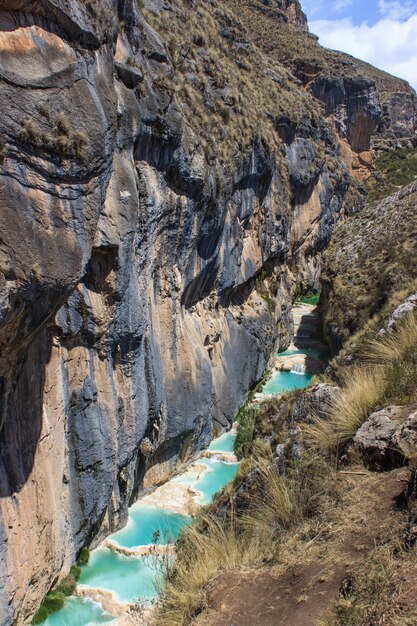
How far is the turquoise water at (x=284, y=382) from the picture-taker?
86.9 ft

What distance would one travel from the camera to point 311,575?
4.61m

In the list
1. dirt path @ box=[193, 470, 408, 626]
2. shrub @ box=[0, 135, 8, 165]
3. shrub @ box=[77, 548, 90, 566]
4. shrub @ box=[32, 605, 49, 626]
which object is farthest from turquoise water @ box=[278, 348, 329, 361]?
dirt path @ box=[193, 470, 408, 626]

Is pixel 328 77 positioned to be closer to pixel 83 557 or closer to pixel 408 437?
pixel 83 557

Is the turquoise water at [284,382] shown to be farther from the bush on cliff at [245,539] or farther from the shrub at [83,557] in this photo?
the bush on cliff at [245,539]

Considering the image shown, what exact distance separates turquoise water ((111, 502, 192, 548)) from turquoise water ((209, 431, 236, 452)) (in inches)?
175

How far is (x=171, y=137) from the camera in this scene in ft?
53.7

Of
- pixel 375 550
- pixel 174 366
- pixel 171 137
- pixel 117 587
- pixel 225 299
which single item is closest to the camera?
pixel 375 550

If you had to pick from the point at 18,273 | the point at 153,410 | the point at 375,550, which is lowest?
the point at 153,410

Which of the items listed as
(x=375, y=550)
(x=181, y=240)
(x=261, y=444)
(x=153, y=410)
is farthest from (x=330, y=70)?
(x=375, y=550)

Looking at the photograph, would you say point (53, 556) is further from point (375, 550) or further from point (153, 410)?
point (375, 550)

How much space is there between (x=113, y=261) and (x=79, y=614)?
24.2 ft

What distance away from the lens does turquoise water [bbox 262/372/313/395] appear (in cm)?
2650

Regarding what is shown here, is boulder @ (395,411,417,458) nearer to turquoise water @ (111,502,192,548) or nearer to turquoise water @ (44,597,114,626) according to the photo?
turquoise water @ (44,597,114,626)

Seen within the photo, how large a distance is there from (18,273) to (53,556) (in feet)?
22.5
